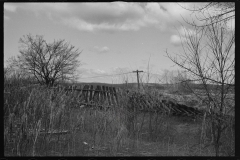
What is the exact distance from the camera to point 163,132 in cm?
701

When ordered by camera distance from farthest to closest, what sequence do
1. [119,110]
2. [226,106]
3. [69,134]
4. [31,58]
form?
[31,58], [119,110], [69,134], [226,106]

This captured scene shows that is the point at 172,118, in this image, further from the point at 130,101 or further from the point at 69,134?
the point at 69,134

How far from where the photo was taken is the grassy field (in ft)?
13.7

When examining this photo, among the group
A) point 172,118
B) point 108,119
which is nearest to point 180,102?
point 172,118

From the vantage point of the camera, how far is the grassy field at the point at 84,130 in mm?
4172

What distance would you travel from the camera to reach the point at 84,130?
6219mm

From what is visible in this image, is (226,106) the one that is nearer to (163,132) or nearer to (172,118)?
(163,132)

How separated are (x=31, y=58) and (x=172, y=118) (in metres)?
15.8

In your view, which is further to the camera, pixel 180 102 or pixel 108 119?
pixel 180 102

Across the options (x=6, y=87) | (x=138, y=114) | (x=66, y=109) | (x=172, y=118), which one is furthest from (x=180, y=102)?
(x=6, y=87)

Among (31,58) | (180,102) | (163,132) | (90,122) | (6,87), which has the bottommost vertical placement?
(163,132)
